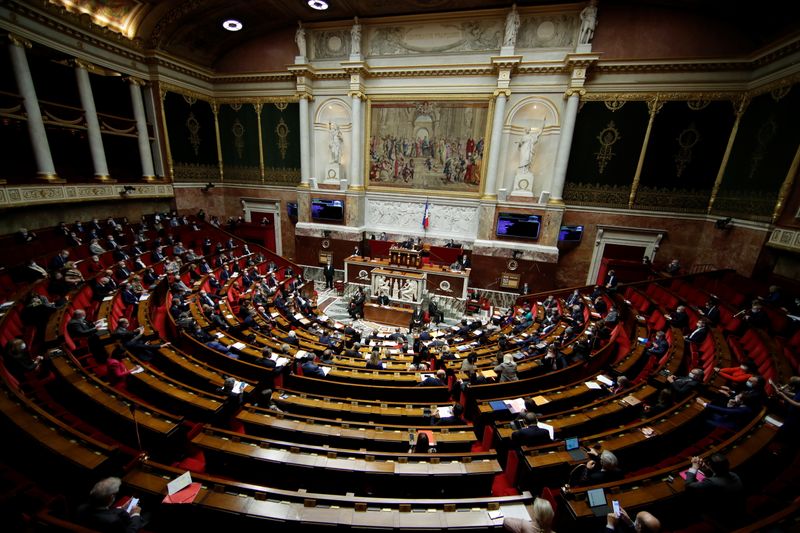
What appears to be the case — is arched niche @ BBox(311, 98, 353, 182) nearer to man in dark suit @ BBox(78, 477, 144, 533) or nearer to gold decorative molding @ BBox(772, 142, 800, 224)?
man in dark suit @ BBox(78, 477, 144, 533)

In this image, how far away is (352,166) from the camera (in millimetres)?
17141

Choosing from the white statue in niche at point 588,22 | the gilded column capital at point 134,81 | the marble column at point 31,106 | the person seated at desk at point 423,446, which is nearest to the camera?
the person seated at desk at point 423,446

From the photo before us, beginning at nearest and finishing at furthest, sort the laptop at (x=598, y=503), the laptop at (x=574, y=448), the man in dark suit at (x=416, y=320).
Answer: the laptop at (x=598, y=503) → the laptop at (x=574, y=448) → the man in dark suit at (x=416, y=320)

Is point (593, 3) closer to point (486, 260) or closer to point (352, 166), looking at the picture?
point (486, 260)

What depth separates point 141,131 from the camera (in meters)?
15.5

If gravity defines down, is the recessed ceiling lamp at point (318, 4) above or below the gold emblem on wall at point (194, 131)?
above

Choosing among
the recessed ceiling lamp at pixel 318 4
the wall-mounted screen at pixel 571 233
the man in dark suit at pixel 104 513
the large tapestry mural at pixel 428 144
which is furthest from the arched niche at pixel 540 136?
the man in dark suit at pixel 104 513

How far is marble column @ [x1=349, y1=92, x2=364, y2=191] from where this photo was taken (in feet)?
53.6

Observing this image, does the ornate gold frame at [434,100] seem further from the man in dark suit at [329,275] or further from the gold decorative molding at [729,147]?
the gold decorative molding at [729,147]

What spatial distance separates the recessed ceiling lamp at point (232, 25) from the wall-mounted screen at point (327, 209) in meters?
9.32

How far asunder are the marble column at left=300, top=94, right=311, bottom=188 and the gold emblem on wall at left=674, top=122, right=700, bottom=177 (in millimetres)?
17717

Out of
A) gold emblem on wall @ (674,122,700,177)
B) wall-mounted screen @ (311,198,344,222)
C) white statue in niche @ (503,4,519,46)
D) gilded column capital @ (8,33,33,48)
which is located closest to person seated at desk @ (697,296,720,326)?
gold emblem on wall @ (674,122,700,177)

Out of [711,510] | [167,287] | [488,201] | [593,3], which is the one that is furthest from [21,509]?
[593,3]

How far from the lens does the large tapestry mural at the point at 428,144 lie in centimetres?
1580
